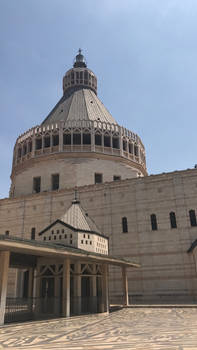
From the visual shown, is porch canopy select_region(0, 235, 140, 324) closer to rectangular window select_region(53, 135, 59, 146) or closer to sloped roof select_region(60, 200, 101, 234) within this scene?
sloped roof select_region(60, 200, 101, 234)

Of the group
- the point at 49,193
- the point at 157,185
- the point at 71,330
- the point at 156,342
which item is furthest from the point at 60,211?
the point at 156,342

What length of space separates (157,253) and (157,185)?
6545mm

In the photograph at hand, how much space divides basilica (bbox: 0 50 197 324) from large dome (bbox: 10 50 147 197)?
0.47 ft

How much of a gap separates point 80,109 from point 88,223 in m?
27.4

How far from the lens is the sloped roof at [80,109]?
42.8 metres

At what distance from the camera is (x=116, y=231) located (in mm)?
28516

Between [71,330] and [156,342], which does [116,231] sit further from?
[156,342]

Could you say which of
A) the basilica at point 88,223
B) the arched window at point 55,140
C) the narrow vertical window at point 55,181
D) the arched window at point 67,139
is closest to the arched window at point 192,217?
the basilica at point 88,223

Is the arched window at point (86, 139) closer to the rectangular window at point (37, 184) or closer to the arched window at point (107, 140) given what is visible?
the arched window at point (107, 140)

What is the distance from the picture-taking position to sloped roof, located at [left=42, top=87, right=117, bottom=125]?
42750 millimetres

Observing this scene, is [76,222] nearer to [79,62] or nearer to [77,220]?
[77,220]

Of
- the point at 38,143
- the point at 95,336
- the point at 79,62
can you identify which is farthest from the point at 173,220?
→ the point at 79,62

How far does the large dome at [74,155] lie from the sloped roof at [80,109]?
29 cm

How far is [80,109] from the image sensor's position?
145 ft
